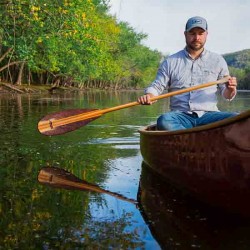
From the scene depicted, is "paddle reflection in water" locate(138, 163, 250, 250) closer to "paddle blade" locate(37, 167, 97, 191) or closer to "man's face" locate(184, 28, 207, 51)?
"paddle blade" locate(37, 167, 97, 191)

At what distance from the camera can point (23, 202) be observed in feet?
12.0

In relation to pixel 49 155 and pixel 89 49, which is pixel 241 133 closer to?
pixel 49 155

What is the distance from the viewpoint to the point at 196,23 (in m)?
4.60

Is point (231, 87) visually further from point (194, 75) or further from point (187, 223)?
point (187, 223)

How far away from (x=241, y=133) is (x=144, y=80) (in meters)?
80.8

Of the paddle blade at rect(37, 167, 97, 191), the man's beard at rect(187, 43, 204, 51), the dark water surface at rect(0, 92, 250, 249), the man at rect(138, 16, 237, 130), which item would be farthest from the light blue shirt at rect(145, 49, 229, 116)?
the paddle blade at rect(37, 167, 97, 191)

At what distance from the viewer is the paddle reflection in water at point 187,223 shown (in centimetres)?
284

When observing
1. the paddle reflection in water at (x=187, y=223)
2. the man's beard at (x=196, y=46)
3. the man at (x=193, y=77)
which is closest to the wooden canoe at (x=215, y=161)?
the paddle reflection in water at (x=187, y=223)

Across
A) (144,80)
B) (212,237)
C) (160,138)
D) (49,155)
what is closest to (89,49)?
(49,155)

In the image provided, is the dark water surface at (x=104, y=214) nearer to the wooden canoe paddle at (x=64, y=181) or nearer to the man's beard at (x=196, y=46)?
the wooden canoe paddle at (x=64, y=181)

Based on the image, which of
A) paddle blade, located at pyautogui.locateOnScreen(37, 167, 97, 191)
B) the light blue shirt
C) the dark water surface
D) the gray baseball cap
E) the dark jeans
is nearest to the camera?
the dark water surface

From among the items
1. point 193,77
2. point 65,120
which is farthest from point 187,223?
point 65,120

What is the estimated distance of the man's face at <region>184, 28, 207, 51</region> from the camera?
4672 millimetres

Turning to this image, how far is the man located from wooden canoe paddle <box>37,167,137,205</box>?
3.38 feet
